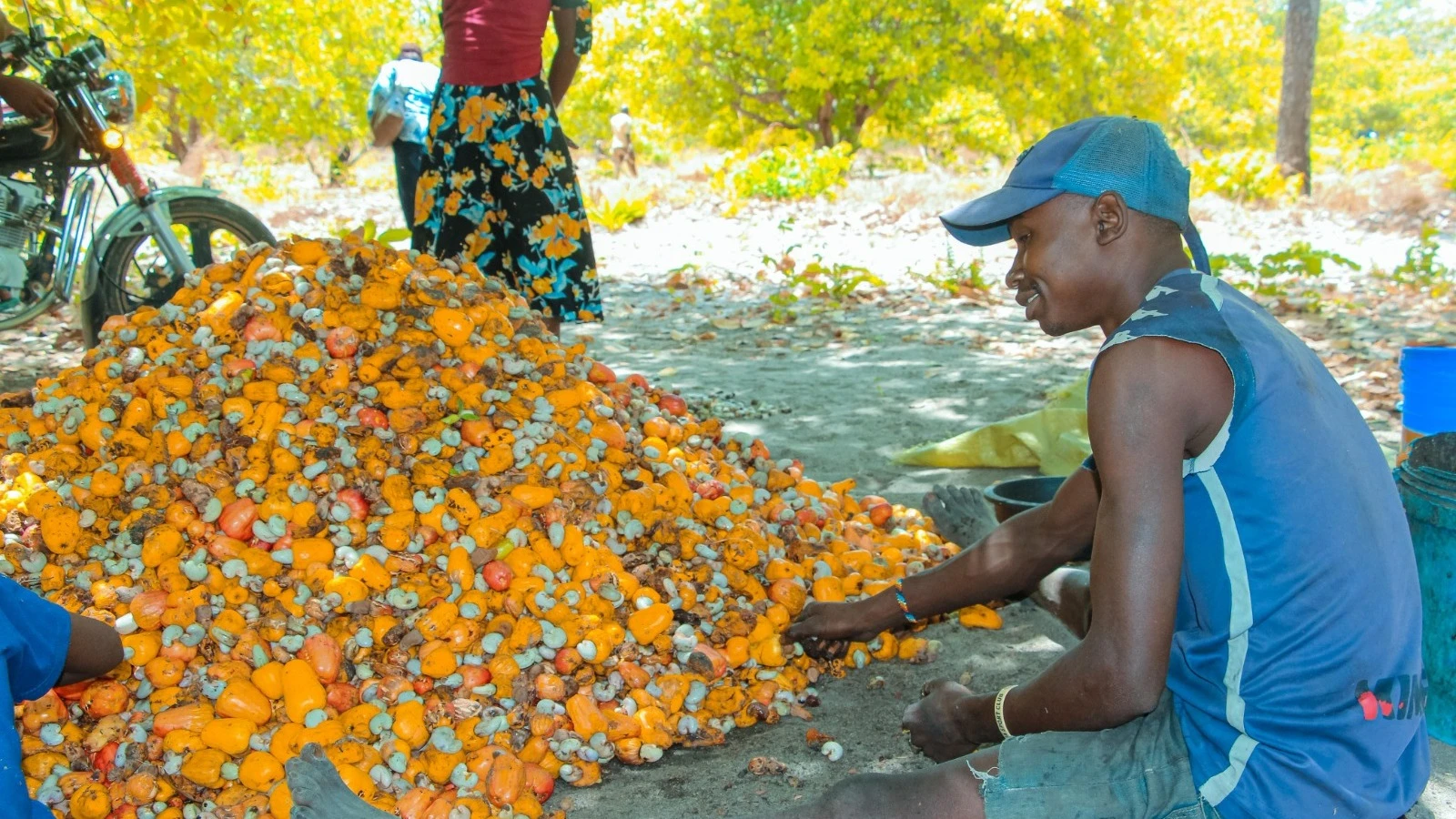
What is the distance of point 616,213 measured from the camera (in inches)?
380

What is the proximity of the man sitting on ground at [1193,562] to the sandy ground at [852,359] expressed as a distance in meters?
0.40

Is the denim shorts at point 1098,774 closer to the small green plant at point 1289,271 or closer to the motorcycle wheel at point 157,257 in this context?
the motorcycle wheel at point 157,257

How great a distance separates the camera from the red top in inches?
145

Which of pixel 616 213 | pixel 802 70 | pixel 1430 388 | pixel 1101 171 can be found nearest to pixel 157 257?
pixel 1101 171

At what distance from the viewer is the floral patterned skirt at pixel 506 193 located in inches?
147

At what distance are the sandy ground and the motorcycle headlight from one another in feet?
4.01

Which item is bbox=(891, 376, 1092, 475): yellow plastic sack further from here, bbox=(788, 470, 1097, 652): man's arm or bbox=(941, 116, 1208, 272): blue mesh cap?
bbox=(941, 116, 1208, 272): blue mesh cap

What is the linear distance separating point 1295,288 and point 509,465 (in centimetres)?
603

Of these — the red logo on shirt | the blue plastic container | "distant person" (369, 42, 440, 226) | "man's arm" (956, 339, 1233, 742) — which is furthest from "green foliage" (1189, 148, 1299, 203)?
"man's arm" (956, 339, 1233, 742)

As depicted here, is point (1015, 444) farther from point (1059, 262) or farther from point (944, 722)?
point (1059, 262)

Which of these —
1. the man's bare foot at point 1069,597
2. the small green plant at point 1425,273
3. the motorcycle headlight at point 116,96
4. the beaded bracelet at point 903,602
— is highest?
the motorcycle headlight at point 116,96

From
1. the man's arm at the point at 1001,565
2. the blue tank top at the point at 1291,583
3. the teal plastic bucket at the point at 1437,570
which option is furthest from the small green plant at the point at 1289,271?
the blue tank top at the point at 1291,583

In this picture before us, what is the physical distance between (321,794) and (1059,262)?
1.38 meters

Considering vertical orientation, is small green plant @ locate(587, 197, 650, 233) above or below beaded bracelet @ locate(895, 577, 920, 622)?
above
